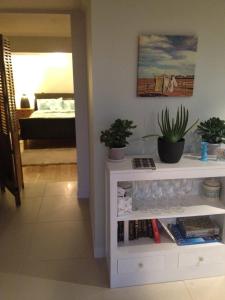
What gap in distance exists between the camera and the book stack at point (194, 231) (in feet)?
6.57

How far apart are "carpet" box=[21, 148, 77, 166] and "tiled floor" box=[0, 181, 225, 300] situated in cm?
151

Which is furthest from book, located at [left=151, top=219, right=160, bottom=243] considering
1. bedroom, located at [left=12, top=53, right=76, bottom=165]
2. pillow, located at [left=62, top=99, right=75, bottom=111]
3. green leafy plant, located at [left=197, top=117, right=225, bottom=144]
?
pillow, located at [left=62, top=99, right=75, bottom=111]

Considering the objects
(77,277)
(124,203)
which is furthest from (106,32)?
(77,277)

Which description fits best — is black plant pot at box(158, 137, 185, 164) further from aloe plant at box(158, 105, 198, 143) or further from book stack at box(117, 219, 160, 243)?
book stack at box(117, 219, 160, 243)

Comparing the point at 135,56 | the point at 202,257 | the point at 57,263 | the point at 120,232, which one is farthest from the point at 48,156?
the point at 202,257

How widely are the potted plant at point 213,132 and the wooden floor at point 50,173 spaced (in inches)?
92.2

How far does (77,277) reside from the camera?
6.61ft

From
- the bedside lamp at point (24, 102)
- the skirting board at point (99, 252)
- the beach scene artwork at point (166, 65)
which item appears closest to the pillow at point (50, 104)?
the bedside lamp at point (24, 102)

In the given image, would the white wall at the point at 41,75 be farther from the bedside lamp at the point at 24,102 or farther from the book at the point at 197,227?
the book at the point at 197,227

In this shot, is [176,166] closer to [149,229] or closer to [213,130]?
[213,130]

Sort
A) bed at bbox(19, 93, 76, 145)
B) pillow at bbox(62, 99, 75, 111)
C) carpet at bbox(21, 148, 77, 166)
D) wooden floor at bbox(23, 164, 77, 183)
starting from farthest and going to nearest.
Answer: pillow at bbox(62, 99, 75, 111) < bed at bbox(19, 93, 76, 145) < carpet at bbox(21, 148, 77, 166) < wooden floor at bbox(23, 164, 77, 183)

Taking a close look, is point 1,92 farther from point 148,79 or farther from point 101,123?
point 148,79

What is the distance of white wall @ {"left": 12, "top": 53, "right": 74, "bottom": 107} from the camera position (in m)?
7.46

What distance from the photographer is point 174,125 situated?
1897 mm
